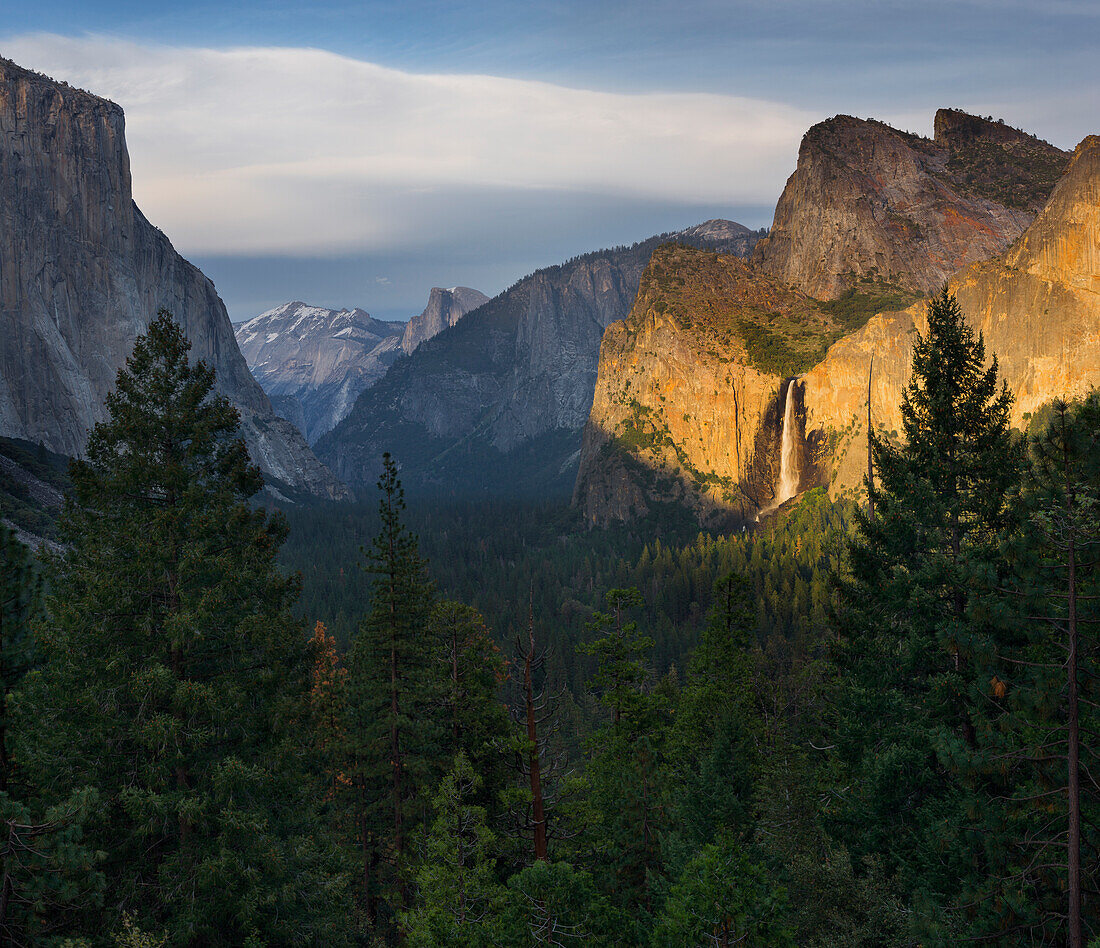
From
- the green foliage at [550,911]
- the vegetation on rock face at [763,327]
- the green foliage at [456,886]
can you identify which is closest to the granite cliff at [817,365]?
the vegetation on rock face at [763,327]

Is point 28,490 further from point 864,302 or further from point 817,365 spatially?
point 864,302

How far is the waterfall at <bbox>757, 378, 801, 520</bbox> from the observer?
519ft

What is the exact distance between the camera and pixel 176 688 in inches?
614

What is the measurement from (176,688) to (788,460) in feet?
515

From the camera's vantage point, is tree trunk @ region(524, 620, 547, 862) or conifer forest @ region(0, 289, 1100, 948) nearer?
conifer forest @ region(0, 289, 1100, 948)

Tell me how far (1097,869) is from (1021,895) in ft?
4.55

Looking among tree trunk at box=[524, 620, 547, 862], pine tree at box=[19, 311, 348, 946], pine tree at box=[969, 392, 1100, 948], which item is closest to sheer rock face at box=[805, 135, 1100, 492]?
pine tree at box=[969, 392, 1100, 948]

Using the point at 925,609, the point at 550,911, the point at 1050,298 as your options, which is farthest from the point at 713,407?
the point at 550,911

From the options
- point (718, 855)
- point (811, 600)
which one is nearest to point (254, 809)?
point (718, 855)

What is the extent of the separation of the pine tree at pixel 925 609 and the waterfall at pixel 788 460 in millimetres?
138519

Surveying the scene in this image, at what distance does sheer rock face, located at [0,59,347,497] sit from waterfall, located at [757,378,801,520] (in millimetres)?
126061

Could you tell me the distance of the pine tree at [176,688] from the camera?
1509cm

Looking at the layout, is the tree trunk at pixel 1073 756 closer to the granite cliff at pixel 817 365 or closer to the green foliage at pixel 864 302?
the granite cliff at pixel 817 365

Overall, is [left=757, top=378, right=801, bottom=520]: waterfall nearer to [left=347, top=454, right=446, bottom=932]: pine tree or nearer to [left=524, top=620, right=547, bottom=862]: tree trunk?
[left=347, top=454, right=446, bottom=932]: pine tree
